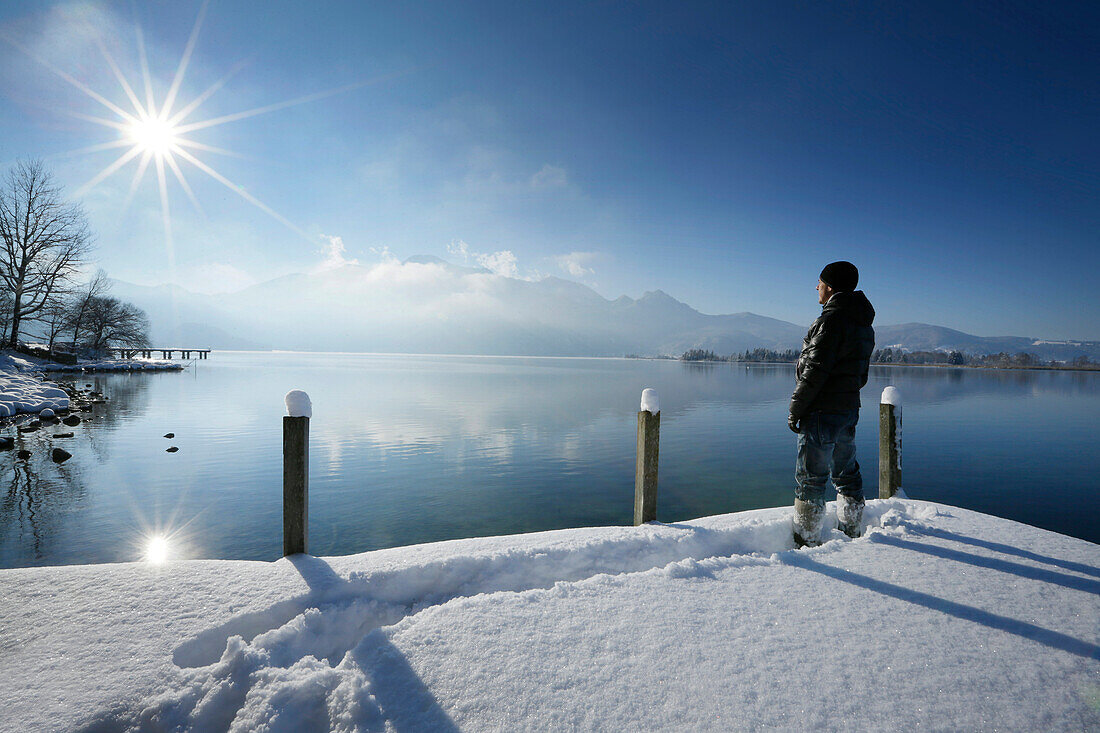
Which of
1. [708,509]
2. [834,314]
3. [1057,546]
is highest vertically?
[834,314]

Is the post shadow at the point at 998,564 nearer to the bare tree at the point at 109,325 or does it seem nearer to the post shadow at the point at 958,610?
the post shadow at the point at 958,610

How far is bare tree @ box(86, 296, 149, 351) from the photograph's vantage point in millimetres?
54188

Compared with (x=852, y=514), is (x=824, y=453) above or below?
above

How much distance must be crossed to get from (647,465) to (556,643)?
3.21 meters

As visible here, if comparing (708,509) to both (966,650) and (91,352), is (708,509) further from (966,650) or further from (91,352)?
(91,352)

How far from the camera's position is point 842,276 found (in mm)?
4988

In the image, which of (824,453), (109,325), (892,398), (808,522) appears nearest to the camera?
(824,453)

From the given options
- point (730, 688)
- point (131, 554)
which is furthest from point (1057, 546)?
point (131, 554)

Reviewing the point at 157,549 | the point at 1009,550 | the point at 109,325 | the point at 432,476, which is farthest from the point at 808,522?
the point at 109,325

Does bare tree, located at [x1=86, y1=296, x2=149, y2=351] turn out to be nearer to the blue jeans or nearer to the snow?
the snow

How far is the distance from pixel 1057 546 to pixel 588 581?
196 inches

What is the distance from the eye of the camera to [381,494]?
36.9 feet

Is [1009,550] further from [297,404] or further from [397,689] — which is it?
[297,404]

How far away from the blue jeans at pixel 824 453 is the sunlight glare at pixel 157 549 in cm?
979
